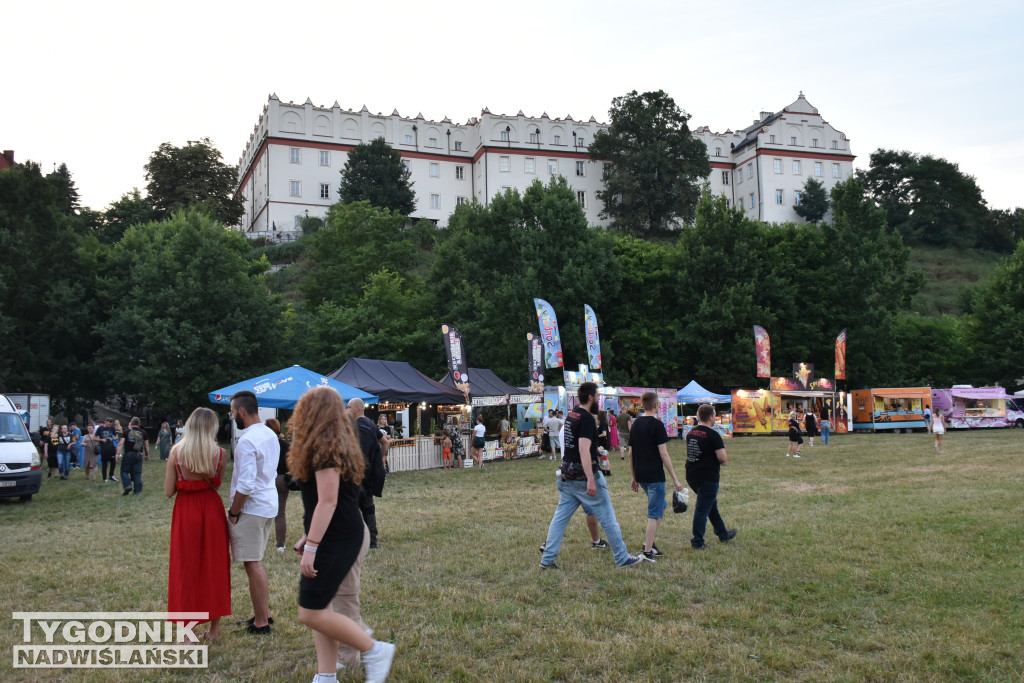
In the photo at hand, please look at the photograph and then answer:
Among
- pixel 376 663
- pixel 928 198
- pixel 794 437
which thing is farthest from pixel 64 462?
pixel 928 198

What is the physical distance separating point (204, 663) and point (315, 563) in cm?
163

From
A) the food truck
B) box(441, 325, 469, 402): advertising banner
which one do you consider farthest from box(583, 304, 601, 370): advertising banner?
the food truck

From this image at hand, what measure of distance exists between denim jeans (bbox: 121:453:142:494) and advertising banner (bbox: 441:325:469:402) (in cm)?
996

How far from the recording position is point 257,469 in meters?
5.02

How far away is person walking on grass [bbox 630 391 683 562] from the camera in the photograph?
742cm

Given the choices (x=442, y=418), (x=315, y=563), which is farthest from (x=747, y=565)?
(x=442, y=418)

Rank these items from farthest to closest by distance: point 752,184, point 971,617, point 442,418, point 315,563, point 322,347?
point 752,184, point 322,347, point 442,418, point 971,617, point 315,563

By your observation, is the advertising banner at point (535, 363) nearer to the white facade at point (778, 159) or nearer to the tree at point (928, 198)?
the white facade at point (778, 159)

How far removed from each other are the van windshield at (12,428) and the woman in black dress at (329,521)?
12.7m

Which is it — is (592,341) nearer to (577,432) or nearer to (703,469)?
(703,469)

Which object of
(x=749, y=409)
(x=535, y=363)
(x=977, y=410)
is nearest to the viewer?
(x=535, y=363)

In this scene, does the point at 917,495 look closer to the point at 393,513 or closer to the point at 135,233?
the point at 393,513

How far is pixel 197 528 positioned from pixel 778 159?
3181 inches

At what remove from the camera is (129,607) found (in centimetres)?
601
